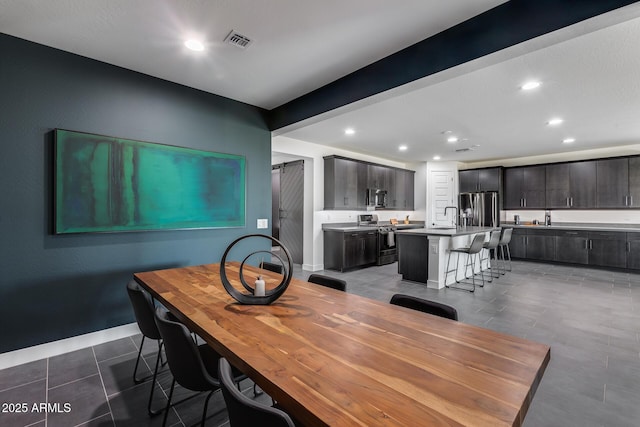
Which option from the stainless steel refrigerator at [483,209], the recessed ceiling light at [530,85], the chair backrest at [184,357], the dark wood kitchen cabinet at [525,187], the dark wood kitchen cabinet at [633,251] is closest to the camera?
the chair backrest at [184,357]

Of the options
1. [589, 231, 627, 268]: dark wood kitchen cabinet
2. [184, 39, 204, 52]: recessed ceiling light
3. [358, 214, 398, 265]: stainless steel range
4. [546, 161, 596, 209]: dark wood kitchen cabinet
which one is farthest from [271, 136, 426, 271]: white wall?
[589, 231, 627, 268]: dark wood kitchen cabinet

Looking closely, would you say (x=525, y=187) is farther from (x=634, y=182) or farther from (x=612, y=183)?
(x=634, y=182)

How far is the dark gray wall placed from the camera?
92.9 inches

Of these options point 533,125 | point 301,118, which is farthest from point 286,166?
point 533,125

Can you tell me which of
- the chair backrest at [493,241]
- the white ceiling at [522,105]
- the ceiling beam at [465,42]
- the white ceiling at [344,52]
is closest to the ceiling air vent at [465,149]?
the white ceiling at [522,105]

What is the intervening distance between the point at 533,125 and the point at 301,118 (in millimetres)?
3888

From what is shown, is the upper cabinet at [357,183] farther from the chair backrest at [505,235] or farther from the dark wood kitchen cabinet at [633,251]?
the dark wood kitchen cabinet at [633,251]

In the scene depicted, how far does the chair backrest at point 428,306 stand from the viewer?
1542mm

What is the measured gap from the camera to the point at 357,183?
6.57m

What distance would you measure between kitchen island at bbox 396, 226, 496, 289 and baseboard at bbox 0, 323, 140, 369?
4.07 meters

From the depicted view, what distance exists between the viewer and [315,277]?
2293mm

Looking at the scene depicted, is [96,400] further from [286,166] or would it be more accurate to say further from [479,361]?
[286,166]

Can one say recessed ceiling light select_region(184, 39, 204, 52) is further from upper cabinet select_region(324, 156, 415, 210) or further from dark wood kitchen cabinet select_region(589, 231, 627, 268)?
dark wood kitchen cabinet select_region(589, 231, 627, 268)

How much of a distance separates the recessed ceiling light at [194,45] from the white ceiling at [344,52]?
0.05 m
